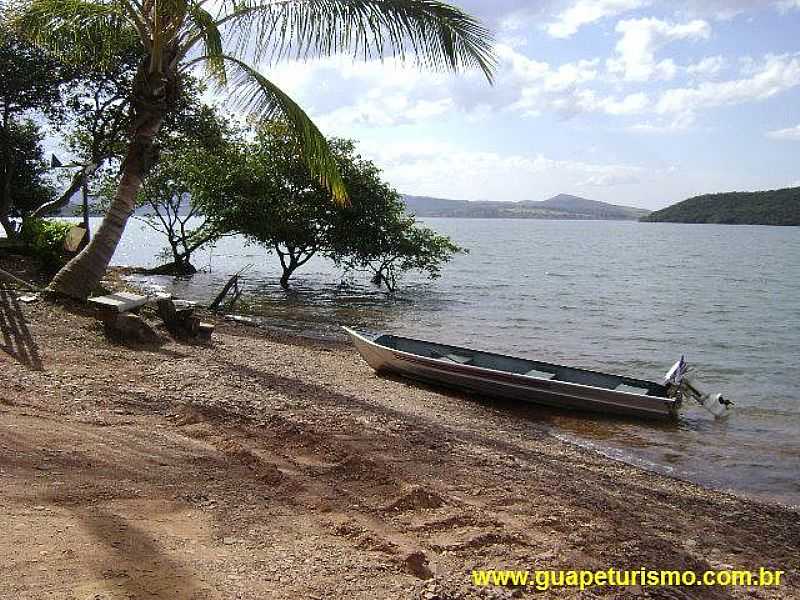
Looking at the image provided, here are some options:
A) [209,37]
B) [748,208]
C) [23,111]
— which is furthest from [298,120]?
[748,208]

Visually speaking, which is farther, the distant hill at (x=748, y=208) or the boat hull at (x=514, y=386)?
the distant hill at (x=748, y=208)

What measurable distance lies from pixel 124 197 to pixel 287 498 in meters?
7.82

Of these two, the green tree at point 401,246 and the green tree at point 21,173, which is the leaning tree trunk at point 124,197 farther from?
the green tree at point 401,246

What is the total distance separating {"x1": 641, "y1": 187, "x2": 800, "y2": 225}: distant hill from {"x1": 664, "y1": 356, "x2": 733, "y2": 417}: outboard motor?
16421 centimetres

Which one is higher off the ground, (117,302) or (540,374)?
(117,302)

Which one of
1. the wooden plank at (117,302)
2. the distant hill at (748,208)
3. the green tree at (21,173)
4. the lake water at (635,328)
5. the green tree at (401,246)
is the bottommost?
the lake water at (635,328)

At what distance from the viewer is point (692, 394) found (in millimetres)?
12148

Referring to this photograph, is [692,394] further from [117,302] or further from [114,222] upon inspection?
[114,222]

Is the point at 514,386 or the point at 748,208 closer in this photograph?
the point at 514,386

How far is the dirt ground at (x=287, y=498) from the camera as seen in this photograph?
169 inches

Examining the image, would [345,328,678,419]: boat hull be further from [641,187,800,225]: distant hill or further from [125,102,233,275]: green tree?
[641,187,800,225]: distant hill

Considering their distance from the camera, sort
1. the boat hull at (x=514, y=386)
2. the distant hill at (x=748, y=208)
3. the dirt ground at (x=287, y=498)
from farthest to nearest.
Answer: the distant hill at (x=748, y=208) → the boat hull at (x=514, y=386) → the dirt ground at (x=287, y=498)

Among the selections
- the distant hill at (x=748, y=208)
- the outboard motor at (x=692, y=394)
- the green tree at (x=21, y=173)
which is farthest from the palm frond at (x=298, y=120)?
the distant hill at (x=748, y=208)

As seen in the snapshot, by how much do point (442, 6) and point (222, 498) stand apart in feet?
26.4
